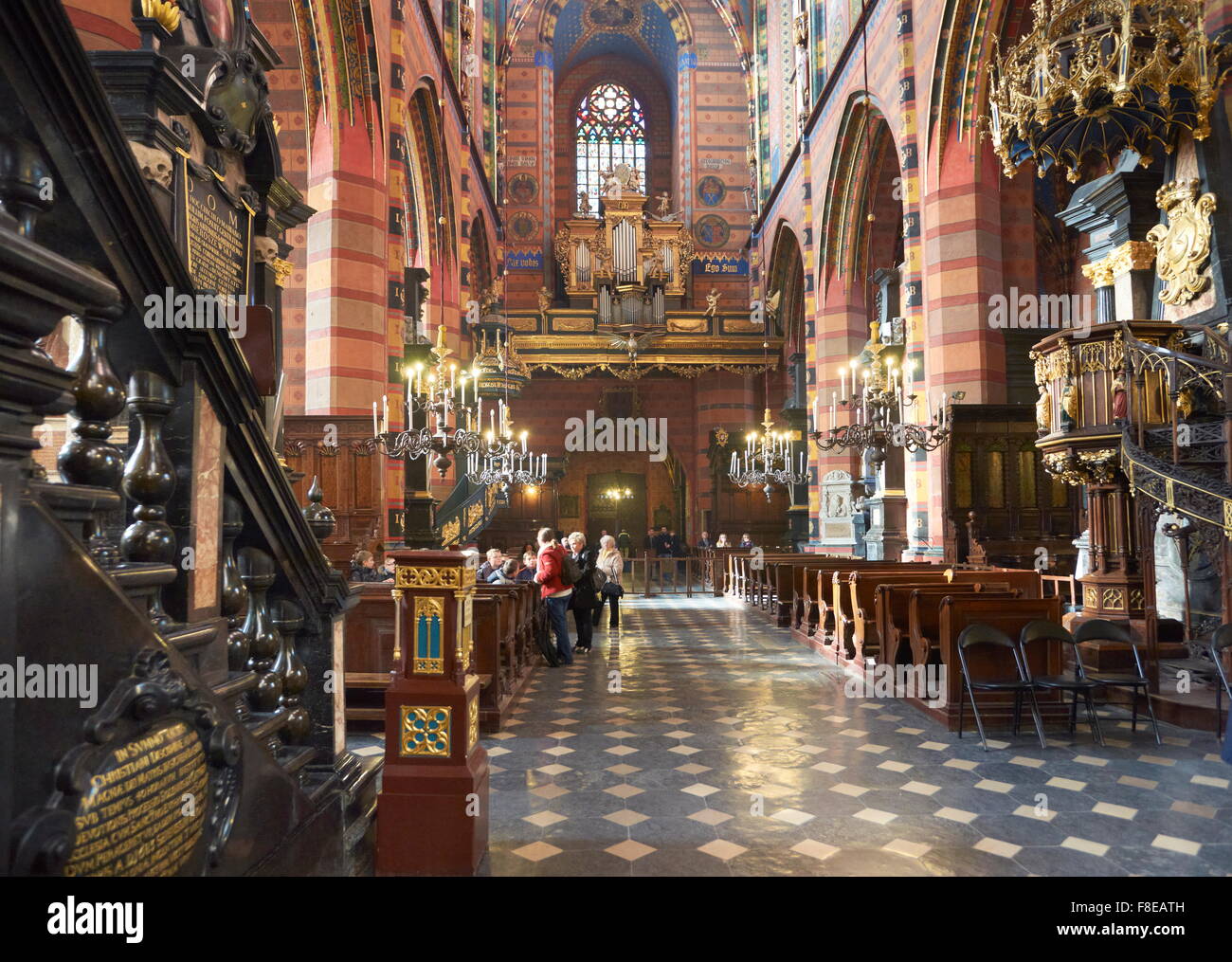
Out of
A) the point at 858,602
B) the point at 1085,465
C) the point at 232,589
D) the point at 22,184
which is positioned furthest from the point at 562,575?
the point at 22,184

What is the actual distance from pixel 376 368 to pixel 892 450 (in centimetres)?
969

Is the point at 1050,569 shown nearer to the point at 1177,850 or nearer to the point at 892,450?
the point at 892,450

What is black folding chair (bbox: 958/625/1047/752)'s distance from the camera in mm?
5336

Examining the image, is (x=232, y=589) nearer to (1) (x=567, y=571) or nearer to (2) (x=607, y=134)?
(1) (x=567, y=571)

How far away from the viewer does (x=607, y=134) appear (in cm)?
2831

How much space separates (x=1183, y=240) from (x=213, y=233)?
8452 mm

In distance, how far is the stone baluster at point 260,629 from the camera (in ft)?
8.52

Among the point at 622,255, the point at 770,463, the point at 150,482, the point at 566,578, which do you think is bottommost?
the point at 566,578

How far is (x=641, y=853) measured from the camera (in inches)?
139
